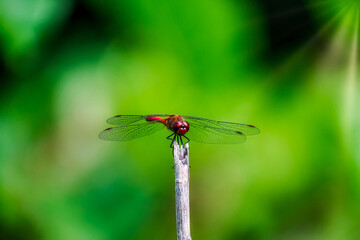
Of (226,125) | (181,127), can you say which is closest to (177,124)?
(181,127)

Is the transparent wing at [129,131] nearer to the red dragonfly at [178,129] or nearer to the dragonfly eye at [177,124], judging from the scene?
the red dragonfly at [178,129]

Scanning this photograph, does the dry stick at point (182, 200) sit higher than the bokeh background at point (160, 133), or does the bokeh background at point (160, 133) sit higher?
the bokeh background at point (160, 133)

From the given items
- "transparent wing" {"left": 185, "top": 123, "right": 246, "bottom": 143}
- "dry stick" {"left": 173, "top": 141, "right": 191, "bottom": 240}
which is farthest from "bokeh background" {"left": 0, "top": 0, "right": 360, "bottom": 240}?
"dry stick" {"left": 173, "top": 141, "right": 191, "bottom": 240}

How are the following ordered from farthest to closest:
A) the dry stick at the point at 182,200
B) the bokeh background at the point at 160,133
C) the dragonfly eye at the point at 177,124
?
the bokeh background at the point at 160,133
the dragonfly eye at the point at 177,124
the dry stick at the point at 182,200

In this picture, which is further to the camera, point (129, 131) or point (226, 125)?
point (226, 125)

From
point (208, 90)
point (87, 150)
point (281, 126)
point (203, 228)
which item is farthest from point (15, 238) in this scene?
point (281, 126)

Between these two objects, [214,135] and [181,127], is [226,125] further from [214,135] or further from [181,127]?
[181,127]

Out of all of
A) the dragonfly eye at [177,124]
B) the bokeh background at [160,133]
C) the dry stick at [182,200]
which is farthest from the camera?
the bokeh background at [160,133]

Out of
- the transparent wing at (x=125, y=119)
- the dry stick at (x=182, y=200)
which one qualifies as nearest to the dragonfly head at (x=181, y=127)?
the transparent wing at (x=125, y=119)
